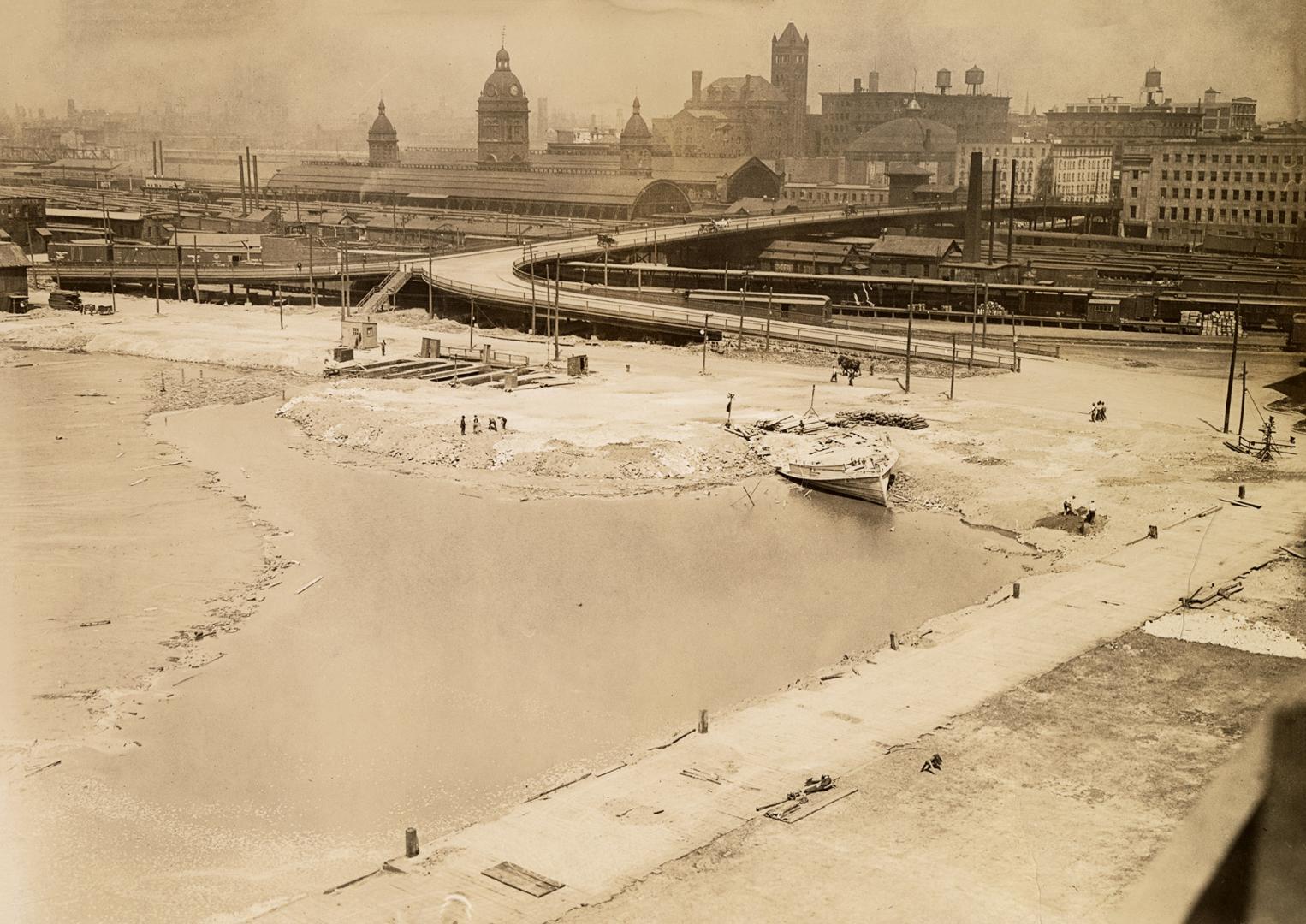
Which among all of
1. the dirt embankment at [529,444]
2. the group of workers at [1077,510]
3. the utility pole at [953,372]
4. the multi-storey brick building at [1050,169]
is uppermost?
the multi-storey brick building at [1050,169]

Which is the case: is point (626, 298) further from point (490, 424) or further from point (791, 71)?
point (791, 71)

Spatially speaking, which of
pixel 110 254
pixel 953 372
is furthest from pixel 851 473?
pixel 110 254

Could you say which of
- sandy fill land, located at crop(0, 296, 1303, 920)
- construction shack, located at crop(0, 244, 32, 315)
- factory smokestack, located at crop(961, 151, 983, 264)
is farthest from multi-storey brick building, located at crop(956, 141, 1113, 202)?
construction shack, located at crop(0, 244, 32, 315)

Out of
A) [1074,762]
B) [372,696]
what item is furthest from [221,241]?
[1074,762]

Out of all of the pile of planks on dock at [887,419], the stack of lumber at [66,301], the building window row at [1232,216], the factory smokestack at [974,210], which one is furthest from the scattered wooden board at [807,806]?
the building window row at [1232,216]

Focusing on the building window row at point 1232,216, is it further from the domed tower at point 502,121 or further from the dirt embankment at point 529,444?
the dirt embankment at point 529,444

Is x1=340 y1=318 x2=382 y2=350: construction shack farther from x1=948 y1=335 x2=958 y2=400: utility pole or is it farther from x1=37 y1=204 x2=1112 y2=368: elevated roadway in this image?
x1=948 y1=335 x2=958 y2=400: utility pole
